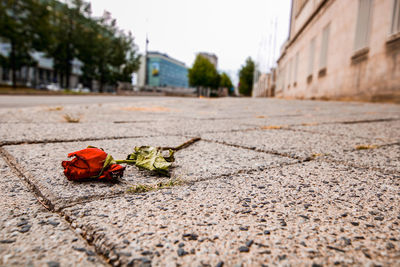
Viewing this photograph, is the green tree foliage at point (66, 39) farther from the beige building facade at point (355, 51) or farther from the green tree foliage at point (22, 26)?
the beige building facade at point (355, 51)

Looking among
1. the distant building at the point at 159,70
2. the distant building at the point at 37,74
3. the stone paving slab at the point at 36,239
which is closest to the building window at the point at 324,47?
the stone paving slab at the point at 36,239

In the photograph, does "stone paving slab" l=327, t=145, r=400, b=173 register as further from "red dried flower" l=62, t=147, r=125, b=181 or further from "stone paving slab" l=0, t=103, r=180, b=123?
"stone paving slab" l=0, t=103, r=180, b=123

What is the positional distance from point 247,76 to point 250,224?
5787 centimetres

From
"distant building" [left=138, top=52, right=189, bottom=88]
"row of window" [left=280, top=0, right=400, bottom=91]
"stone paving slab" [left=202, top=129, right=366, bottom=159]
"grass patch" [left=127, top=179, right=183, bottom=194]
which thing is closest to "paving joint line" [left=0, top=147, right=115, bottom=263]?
"grass patch" [left=127, top=179, right=183, bottom=194]

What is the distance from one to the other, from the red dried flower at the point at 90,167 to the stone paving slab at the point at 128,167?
0.9 inches

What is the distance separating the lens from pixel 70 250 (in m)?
0.47

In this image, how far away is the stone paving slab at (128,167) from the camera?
71 cm

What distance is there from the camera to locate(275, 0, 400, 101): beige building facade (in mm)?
6316

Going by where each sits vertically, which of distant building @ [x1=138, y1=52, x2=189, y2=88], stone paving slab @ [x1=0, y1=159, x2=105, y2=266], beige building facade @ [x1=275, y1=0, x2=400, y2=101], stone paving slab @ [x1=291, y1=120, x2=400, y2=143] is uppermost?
distant building @ [x1=138, y1=52, x2=189, y2=88]

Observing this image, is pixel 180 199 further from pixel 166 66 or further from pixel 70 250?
pixel 166 66

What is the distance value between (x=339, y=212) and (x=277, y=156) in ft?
1.94

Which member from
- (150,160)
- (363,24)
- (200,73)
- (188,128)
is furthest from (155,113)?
(200,73)

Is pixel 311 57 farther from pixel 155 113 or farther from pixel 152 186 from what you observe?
pixel 152 186

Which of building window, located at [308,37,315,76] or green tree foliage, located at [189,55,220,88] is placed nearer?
building window, located at [308,37,315,76]
